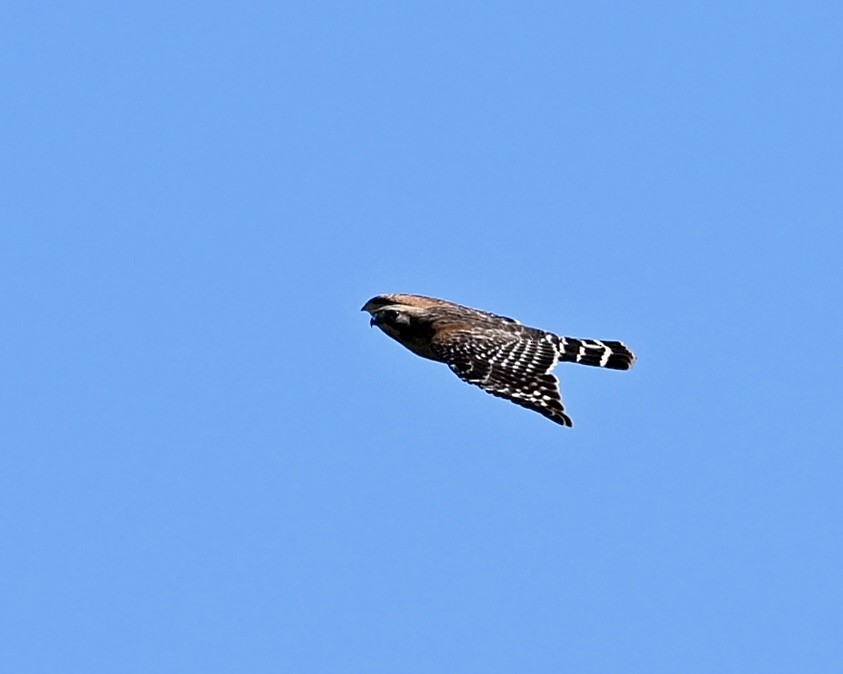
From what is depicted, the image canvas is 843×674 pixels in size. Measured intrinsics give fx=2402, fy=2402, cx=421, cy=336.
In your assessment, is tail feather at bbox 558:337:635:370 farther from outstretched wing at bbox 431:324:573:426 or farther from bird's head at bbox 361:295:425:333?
bird's head at bbox 361:295:425:333

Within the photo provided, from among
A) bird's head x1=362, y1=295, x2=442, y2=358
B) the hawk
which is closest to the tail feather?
the hawk

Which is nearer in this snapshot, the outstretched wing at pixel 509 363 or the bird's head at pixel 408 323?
the outstretched wing at pixel 509 363

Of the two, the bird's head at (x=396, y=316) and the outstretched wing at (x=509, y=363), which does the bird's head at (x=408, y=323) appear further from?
the outstretched wing at (x=509, y=363)

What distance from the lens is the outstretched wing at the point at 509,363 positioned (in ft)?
103

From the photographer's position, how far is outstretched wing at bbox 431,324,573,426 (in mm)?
31516

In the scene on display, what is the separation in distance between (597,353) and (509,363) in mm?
2098

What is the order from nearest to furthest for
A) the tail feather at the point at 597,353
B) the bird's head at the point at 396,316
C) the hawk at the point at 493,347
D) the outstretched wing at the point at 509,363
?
the outstretched wing at the point at 509,363
the hawk at the point at 493,347
the tail feather at the point at 597,353
the bird's head at the point at 396,316

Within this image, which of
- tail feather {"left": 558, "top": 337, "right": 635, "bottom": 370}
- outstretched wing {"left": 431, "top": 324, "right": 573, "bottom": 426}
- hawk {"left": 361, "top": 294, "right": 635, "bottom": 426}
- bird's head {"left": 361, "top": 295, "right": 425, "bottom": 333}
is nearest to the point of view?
outstretched wing {"left": 431, "top": 324, "right": 573, "bottom": 426}

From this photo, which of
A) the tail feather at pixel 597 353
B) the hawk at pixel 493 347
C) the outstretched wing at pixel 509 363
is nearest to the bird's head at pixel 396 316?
the hawk at pixel 493 347

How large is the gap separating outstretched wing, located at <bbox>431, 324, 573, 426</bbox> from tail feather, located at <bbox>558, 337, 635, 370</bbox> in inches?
11.6

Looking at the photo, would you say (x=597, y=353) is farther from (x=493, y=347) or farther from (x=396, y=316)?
(x=396, y=316)

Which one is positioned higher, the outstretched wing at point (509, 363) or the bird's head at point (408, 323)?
the bird's head at point (408, 323)

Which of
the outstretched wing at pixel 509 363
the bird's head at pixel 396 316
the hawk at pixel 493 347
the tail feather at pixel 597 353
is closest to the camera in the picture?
the outstretched wing at pixel 509 363

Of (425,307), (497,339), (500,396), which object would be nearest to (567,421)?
(500,396)
